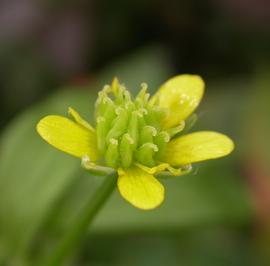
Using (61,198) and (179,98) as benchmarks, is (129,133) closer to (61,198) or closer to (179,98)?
(179,98)

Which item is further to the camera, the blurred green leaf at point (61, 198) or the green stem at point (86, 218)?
the blurred green leaf at point (61, 198)

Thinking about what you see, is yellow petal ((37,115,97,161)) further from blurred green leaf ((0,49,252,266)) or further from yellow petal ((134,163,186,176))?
blurred green leaf ((0,49,252,266))

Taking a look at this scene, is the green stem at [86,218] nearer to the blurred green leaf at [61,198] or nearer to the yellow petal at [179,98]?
the yellow petal at [179,98]

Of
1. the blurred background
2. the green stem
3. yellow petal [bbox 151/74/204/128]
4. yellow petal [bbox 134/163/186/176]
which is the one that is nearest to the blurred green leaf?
the blurred background

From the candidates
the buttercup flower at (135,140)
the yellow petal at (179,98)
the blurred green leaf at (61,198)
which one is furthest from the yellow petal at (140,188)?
the blurred green leaf at (61,198)

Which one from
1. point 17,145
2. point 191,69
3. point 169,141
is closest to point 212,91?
point 191,69

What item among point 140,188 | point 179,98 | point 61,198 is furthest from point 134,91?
point 140,188

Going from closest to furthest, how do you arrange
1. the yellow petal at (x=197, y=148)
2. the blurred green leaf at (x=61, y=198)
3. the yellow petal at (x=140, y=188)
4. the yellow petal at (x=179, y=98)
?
the yellow petal at (x=140, y=188) → the yellow petal at (x=197, y=148) → the yellow petal at (x=179, y=98) → the blurred green leaf at (x=61, y=198)
